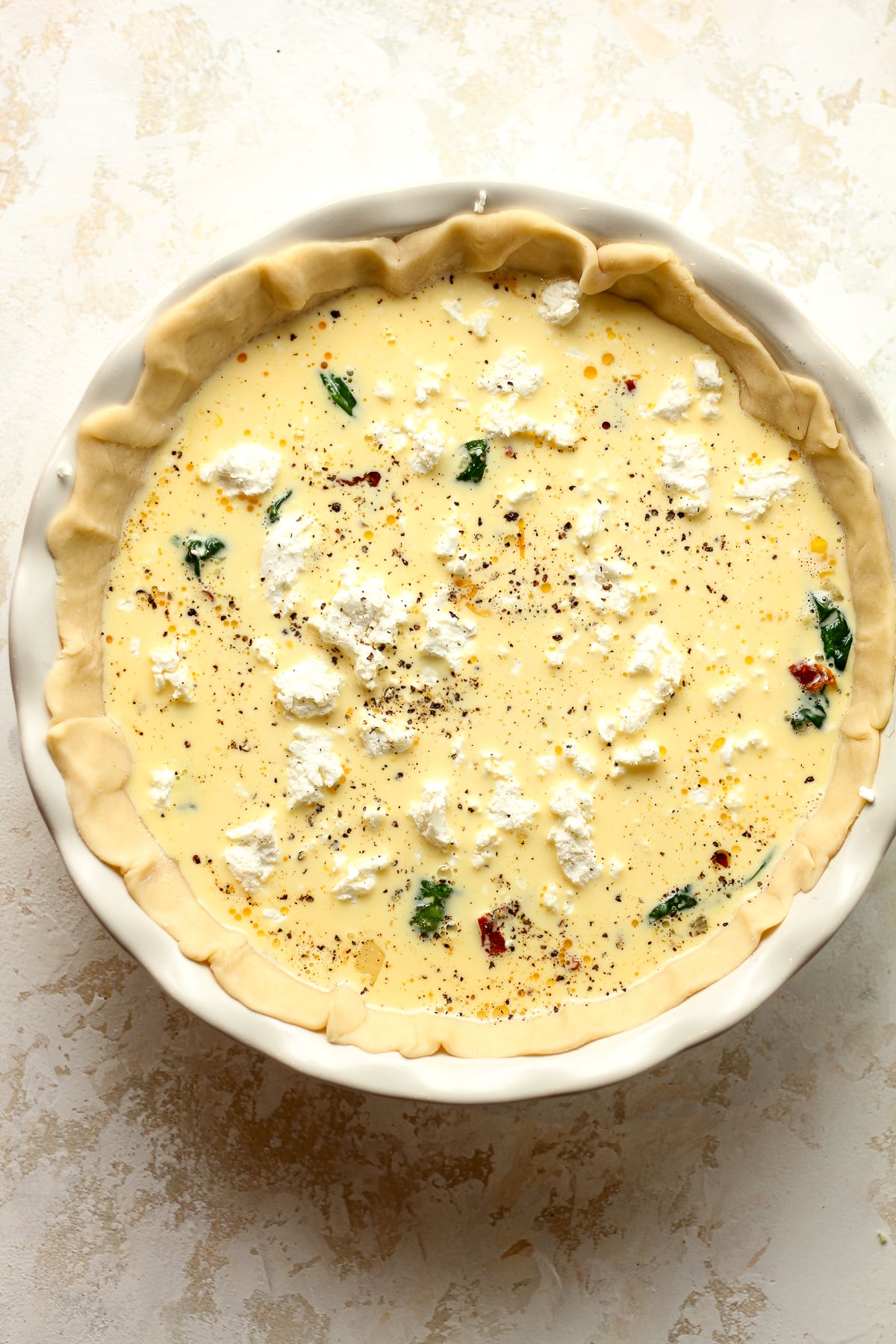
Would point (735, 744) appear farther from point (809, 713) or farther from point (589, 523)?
point (589, 523)

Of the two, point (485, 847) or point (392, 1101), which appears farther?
point (392, 1101)

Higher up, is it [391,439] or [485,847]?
[391,439]

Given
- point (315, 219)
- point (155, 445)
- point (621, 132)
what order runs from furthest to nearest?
1. point (621, 132)
2. point (155, 445)
3. point (315, 219)

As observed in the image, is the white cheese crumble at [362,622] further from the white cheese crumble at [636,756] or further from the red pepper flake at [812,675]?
the red pepper flake at [812,675]

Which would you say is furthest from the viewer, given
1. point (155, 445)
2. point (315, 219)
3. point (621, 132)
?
point (621, 132)

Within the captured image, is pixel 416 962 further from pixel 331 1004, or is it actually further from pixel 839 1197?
pixel 839 1197

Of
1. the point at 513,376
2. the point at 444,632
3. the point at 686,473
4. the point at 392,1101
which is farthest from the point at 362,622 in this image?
the point at 392,1101

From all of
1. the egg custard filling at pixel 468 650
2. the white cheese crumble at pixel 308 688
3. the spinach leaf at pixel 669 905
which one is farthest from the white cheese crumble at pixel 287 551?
the spinach leaf at pixel 669 905

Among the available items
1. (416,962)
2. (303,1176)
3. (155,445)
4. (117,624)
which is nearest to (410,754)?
(416,962)
